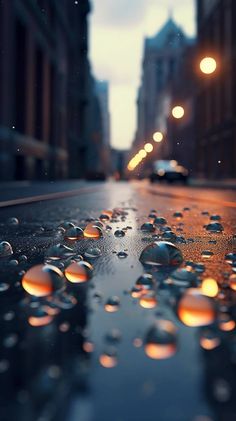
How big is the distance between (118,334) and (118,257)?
4.40ft

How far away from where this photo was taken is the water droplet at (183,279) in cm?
175

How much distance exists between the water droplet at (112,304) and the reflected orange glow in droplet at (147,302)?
0.25 feet

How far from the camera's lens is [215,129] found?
117 ft

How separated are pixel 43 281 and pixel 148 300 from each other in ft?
1.19

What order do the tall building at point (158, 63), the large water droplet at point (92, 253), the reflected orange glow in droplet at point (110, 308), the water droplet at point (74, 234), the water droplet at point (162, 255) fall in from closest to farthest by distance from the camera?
the reflected orange glow in droplet at point (110, 308) < the water droplet at point (162, 255) < the large water droplet at point (92, 253) < the water droplet at point (74, 234) < the tall building at point (158, 63)

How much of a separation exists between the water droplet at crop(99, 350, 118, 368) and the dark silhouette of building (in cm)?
2050

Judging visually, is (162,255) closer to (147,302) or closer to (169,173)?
(147,302)

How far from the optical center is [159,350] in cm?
108

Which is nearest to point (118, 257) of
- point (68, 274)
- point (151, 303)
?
point (68, 274)

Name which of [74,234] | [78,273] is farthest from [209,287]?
[74,234]

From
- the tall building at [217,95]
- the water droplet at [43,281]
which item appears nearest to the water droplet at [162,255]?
the water droplet at [43,281]

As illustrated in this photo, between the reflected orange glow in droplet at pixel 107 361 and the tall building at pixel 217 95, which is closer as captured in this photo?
the reflected orange glow in droplet at pixel 107 361

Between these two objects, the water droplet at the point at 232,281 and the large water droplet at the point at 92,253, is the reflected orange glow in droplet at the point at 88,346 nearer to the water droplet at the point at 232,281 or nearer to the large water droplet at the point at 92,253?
the water droplet at the point at 232,281

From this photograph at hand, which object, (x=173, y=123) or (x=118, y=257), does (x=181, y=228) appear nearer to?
(x=118, y=257)
